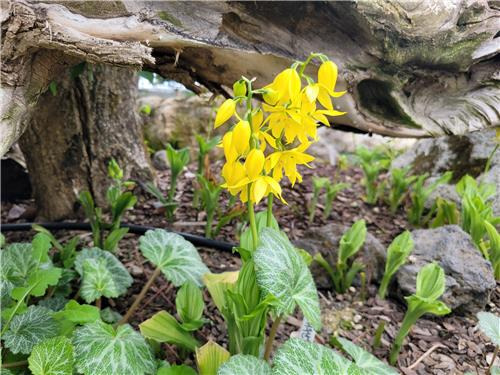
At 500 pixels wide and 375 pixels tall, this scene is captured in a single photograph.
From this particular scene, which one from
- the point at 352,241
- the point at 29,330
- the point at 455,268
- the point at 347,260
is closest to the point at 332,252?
the point at 347,260

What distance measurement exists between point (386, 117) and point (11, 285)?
1.42 m

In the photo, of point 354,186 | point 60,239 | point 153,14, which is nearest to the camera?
point 153,14

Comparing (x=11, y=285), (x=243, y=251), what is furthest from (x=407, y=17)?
(x=11, y=285)

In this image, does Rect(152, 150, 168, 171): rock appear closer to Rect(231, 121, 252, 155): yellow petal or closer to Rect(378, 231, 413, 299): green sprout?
Rect(378, 231, 413, 299): green sprout

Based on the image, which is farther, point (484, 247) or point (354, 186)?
point (354, 186)

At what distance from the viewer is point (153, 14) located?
4.34 ft

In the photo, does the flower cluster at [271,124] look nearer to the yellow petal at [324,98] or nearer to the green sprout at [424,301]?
the yellow petal at [324,98]

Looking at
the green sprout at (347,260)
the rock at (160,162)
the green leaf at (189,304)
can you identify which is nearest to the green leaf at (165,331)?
the green leaf at (189,304)

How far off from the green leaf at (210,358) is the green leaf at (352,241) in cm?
71

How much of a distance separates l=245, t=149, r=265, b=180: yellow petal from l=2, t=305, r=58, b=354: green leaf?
717 mm

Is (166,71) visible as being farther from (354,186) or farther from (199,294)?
(354,186)

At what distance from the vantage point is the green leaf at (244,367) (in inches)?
40.3

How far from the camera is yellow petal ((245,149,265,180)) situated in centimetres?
99

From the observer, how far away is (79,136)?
2154mm
